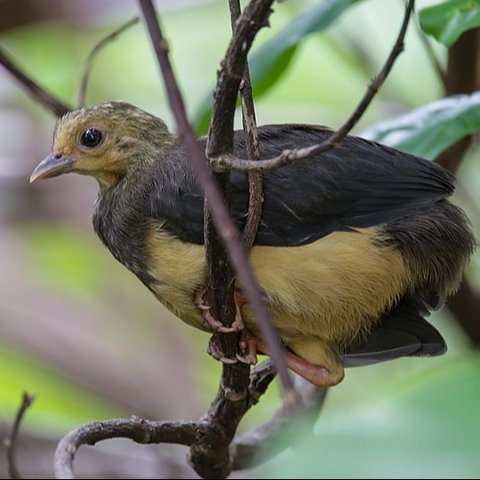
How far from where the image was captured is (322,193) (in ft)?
8.35

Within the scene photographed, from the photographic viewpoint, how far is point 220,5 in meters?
5.01

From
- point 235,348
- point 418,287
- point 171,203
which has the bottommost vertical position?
point 235,348

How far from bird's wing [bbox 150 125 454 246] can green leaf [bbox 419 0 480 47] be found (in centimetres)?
35

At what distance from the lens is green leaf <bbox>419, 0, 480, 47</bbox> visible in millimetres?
2395

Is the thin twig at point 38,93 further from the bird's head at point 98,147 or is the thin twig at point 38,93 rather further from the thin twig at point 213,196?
the thin twig at point 213,196

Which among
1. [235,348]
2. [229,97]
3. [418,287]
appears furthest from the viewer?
[418,287]

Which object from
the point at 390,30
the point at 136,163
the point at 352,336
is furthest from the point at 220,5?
the point at 352,336

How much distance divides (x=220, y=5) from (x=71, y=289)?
1.58 metres

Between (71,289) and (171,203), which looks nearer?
(171,203)

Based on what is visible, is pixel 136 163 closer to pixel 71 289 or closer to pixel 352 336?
pixel 352 336

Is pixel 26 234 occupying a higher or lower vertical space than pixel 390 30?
lower

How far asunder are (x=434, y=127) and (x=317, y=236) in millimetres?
459

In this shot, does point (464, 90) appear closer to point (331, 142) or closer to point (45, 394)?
point (331, 142)

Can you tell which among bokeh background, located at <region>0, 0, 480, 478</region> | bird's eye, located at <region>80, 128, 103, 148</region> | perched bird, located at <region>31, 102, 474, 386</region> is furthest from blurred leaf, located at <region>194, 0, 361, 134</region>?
bokeh background, located at <region>0, 0, 480, 478</region>
